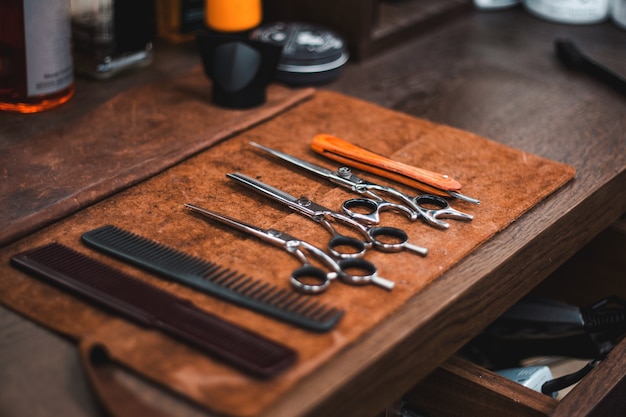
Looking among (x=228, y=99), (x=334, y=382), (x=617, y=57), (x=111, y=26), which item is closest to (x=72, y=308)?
(x=334, y=382)

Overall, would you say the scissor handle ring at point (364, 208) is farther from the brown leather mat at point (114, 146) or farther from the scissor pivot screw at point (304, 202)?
the brown leather mat at point (114, 146)

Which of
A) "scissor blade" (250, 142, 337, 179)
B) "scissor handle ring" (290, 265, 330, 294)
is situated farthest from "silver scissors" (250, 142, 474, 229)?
"scissor handle ring" (290, 265, 330, 294)

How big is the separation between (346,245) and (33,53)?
48cm

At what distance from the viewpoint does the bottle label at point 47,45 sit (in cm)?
103

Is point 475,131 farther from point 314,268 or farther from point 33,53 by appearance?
point 33,53

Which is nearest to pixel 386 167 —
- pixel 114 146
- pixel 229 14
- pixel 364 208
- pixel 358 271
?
pixel 364 208

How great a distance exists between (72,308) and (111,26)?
0.59 metres

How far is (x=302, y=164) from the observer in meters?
0.99

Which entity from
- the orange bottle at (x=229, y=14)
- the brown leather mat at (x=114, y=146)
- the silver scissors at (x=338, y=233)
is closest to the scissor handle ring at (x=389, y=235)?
the silver scissors at (x=338, y=233)

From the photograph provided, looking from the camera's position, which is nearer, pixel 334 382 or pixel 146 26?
pixel 334 382

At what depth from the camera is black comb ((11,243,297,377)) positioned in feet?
2.23

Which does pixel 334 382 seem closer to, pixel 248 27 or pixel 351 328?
pixel 351 328

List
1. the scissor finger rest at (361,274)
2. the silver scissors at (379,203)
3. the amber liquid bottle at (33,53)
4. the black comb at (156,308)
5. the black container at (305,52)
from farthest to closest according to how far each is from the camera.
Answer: the black container at (305,52), the amber liquid bottle at (33,53), the silver scissors at (379,203), the scissor finger rest at (361,274), the black comb at (156,308)

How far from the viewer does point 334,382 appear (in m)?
0.68
